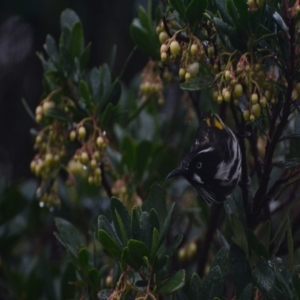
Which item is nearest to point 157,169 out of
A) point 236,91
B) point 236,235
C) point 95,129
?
point 95,129

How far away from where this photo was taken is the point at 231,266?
1.26 m

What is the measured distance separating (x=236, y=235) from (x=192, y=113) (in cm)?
68

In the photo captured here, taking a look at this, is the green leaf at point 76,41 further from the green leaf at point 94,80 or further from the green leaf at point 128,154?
the green leaf at point 128,154

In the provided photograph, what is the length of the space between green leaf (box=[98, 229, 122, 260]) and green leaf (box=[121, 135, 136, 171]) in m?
0.59

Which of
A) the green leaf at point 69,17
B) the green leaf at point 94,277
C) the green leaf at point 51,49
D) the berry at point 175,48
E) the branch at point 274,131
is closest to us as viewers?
the branch at point 274,131

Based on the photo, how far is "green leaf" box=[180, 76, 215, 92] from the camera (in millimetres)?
1231

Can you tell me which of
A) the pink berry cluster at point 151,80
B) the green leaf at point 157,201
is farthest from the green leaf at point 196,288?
the pink berry cluster at point 151,80

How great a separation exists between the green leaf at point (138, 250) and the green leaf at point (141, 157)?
637 mm

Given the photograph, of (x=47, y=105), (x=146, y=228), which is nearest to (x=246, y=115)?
(x=146, y=228)

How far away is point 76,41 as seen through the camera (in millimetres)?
1533

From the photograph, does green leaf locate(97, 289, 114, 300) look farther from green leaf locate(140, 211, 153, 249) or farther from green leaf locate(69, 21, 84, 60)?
green leaf locate(69, 21, 84, 60)

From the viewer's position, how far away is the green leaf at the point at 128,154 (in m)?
1.74

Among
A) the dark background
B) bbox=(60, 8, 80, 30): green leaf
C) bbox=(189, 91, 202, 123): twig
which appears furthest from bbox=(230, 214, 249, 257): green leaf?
the dark background

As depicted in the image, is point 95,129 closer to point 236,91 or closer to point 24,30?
point 236,91
